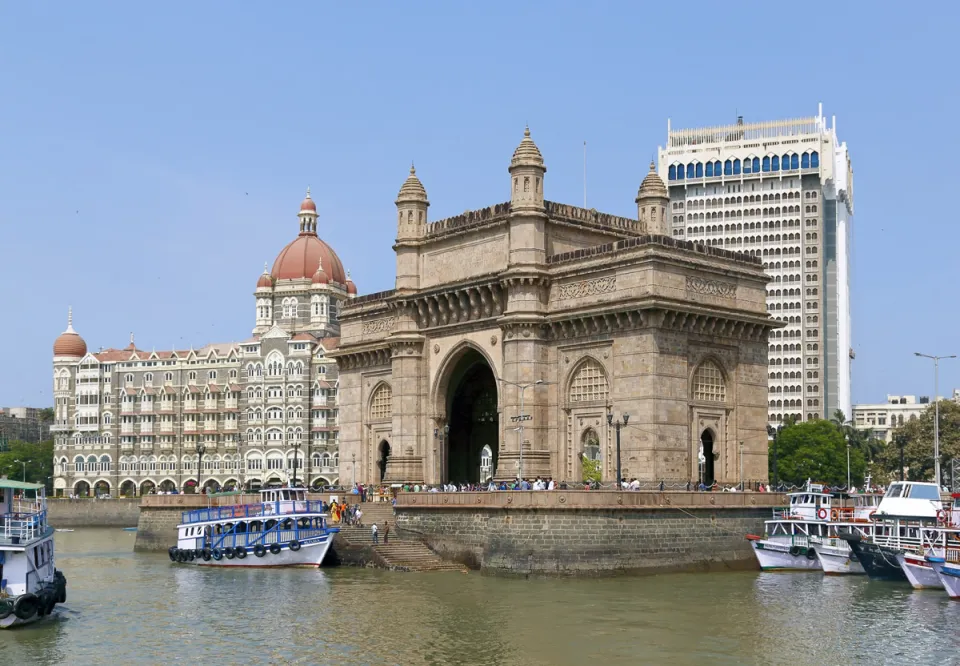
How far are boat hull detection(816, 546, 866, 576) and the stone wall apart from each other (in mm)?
82167

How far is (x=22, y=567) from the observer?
38750mm

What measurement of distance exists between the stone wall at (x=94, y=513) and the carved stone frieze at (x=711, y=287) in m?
76.6

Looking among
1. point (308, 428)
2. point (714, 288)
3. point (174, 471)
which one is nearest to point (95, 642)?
point (714, 288)

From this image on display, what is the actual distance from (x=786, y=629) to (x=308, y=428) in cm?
10010

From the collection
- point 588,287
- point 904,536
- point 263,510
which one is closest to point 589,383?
point 588,287

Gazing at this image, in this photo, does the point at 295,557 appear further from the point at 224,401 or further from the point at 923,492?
the point at 224,401

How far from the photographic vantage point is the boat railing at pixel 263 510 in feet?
192

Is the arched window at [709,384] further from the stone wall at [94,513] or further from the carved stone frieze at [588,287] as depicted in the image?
the stone wall at [94,513]

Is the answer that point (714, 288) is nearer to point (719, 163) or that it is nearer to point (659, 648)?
point (659, 648)

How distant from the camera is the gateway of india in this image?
189ft

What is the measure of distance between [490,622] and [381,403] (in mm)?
36142

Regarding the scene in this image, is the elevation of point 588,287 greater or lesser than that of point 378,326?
greater

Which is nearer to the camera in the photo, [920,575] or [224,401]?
[920,575]

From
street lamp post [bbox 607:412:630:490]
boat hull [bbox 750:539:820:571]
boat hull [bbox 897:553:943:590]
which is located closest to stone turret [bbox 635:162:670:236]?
street lamp post [bbox 607:412:630:490]
